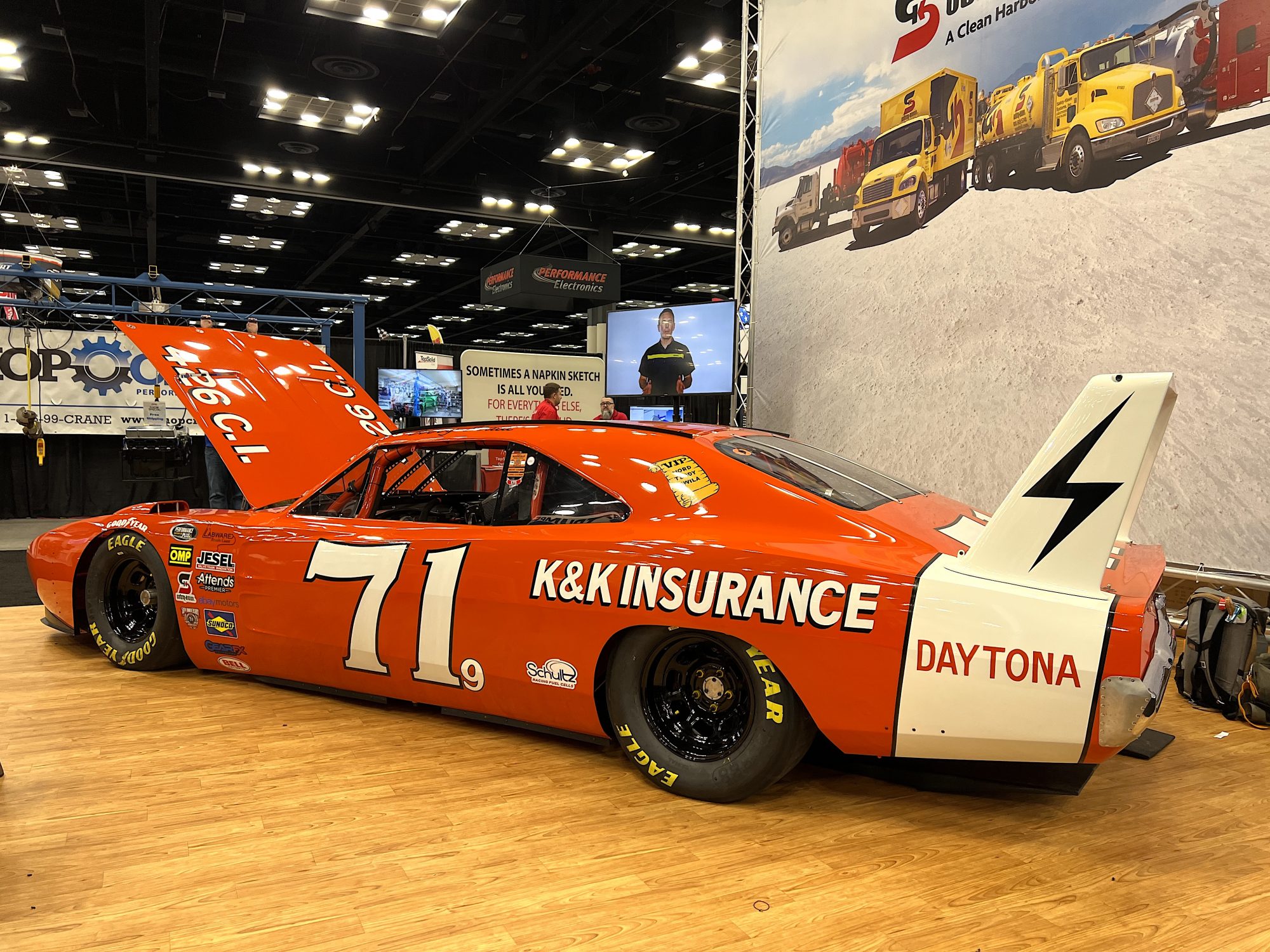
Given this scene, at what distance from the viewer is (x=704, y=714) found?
2.72 metres

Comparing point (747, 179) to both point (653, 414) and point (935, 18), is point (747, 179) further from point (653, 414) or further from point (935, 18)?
point (653, 414)

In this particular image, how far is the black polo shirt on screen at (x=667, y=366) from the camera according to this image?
784 centimetres

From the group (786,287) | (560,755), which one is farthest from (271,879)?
(786,287)

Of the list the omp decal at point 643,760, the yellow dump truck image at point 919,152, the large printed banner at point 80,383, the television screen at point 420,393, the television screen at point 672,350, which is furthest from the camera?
the television screen at point 420,393

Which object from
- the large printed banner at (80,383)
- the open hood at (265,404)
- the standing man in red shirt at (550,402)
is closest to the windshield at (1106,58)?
the open hood at (265,404)

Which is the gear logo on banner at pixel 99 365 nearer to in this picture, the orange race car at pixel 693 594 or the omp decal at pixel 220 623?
the orange race car at pixel 693 594

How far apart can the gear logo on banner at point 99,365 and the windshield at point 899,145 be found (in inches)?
341

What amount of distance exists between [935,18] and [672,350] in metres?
3.31

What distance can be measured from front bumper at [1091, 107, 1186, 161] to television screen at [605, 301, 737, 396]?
298cm

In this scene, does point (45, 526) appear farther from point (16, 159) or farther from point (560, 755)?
point (560, 755)

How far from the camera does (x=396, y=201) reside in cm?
1420

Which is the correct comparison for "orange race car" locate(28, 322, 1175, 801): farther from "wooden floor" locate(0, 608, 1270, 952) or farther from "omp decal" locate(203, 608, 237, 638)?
"wooden floor" locate(0, 608, 1270, 952)

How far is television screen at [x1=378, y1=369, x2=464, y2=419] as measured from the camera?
40.7 ft

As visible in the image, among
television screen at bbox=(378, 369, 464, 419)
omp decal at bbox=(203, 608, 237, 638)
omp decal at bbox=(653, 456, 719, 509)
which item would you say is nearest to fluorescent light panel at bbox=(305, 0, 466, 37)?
television screen at bbox=(378, 369, 464, 419)
